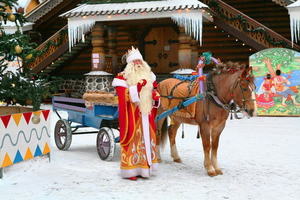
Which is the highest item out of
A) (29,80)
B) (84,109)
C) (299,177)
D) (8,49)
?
(8,49)

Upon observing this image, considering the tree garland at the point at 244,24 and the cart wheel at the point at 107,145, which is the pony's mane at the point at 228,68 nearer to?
the cart wheel at the point at 107,145

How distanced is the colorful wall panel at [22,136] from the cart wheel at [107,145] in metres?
1.03

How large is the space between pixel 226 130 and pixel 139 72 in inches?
233

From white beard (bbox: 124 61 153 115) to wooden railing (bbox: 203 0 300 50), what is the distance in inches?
410

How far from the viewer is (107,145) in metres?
7.52

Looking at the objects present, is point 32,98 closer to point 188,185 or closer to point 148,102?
point 148,102

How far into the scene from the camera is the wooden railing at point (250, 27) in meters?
15.7

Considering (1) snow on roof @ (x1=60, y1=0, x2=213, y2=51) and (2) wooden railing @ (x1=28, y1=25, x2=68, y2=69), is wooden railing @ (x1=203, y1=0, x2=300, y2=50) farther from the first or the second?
(2) wooden railing @ (x1=28, y1=25, x2=68, y2=69)

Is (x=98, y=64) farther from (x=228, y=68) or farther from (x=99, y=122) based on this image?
(x=228, y=68)

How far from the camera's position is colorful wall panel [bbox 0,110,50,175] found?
6.23m

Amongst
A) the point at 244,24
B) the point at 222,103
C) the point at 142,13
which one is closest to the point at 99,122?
the point at 222,103

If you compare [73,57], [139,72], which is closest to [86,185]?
[139,72]

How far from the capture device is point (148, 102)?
6441 millimetres

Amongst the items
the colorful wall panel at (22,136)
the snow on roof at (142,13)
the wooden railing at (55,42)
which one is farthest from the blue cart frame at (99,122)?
the wooden railing at (55,42)
